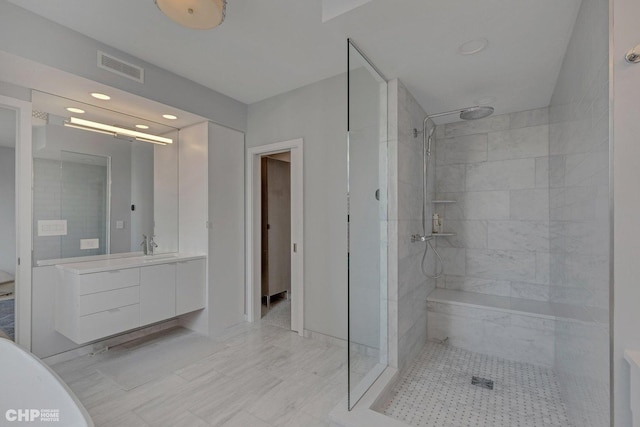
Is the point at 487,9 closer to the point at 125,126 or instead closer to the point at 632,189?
the point at 632,189

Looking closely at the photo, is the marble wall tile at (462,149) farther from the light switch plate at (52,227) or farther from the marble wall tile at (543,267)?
the light switch plate at (52,227)

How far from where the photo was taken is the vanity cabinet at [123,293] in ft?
7.42

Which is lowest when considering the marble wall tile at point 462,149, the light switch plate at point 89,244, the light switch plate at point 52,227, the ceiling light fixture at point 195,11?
the light switch plate at point 89,244

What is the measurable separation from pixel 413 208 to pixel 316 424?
179 centimetres

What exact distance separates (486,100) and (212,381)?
3447mm

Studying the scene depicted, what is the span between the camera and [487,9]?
1461 millimetres

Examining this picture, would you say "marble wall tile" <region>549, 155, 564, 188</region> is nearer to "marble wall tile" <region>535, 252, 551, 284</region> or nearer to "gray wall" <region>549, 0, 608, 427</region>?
"gray wall" <region>549, 0, 608, 427</region>

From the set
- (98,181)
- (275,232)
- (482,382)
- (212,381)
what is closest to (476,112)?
(482,382)

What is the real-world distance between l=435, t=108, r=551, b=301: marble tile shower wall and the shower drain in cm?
111

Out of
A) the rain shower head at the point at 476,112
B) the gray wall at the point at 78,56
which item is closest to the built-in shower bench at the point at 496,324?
the rain shower head at the point at 476,112

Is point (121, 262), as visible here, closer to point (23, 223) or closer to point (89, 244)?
point (89, 244)

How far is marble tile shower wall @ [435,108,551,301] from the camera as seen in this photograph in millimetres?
2855

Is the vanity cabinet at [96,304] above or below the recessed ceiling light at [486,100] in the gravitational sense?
below

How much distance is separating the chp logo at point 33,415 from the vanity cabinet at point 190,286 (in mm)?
1458
